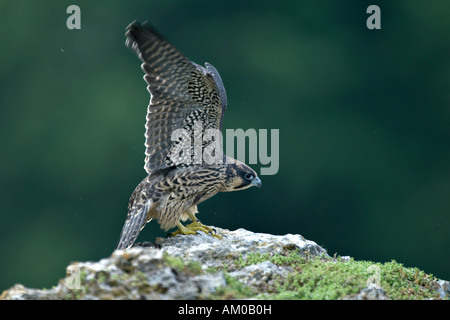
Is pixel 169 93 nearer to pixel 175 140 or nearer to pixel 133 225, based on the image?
pixel 175 140

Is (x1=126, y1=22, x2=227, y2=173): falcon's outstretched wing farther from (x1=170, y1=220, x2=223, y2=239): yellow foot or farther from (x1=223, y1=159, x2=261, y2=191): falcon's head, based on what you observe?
(x1=170, y1=220, x2=223, y2=239): yellow foot

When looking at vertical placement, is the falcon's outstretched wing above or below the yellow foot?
above

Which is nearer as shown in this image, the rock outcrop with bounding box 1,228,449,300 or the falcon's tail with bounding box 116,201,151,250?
the rock outcrop with bounding box 1,228,449,300

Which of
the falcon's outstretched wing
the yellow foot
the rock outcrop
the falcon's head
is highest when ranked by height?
the falcon's outstretched wing

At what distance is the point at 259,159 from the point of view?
829 centimetres

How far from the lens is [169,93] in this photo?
19.3 feet

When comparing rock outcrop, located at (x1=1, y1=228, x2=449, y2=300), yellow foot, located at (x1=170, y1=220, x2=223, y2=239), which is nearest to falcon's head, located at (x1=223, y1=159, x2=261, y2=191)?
yellow foot, located at (x1=170, y1=220, x2=223, y2=239)

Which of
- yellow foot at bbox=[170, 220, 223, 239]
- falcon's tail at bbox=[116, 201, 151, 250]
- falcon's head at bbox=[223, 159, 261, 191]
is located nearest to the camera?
falcon's tail at bbox=[116, 201, 151, 250]

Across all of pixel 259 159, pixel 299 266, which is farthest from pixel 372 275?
pixel 259 159

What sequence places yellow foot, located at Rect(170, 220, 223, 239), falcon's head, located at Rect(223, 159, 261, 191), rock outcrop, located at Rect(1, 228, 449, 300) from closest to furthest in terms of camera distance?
rock outcrop, located at Rect(1, 228, 449, 300) → yellow foot, located at Rect(170, 220, 223, 239) → falcon's head, located at Rect(223, 159, 261, 191)

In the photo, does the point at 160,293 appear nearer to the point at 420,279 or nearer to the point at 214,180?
the point at 420,279

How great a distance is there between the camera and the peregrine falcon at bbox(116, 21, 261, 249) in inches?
225

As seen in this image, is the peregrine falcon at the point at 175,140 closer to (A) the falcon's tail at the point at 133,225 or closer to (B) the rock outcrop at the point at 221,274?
(A) the falcon's tail at the point at 133,225
